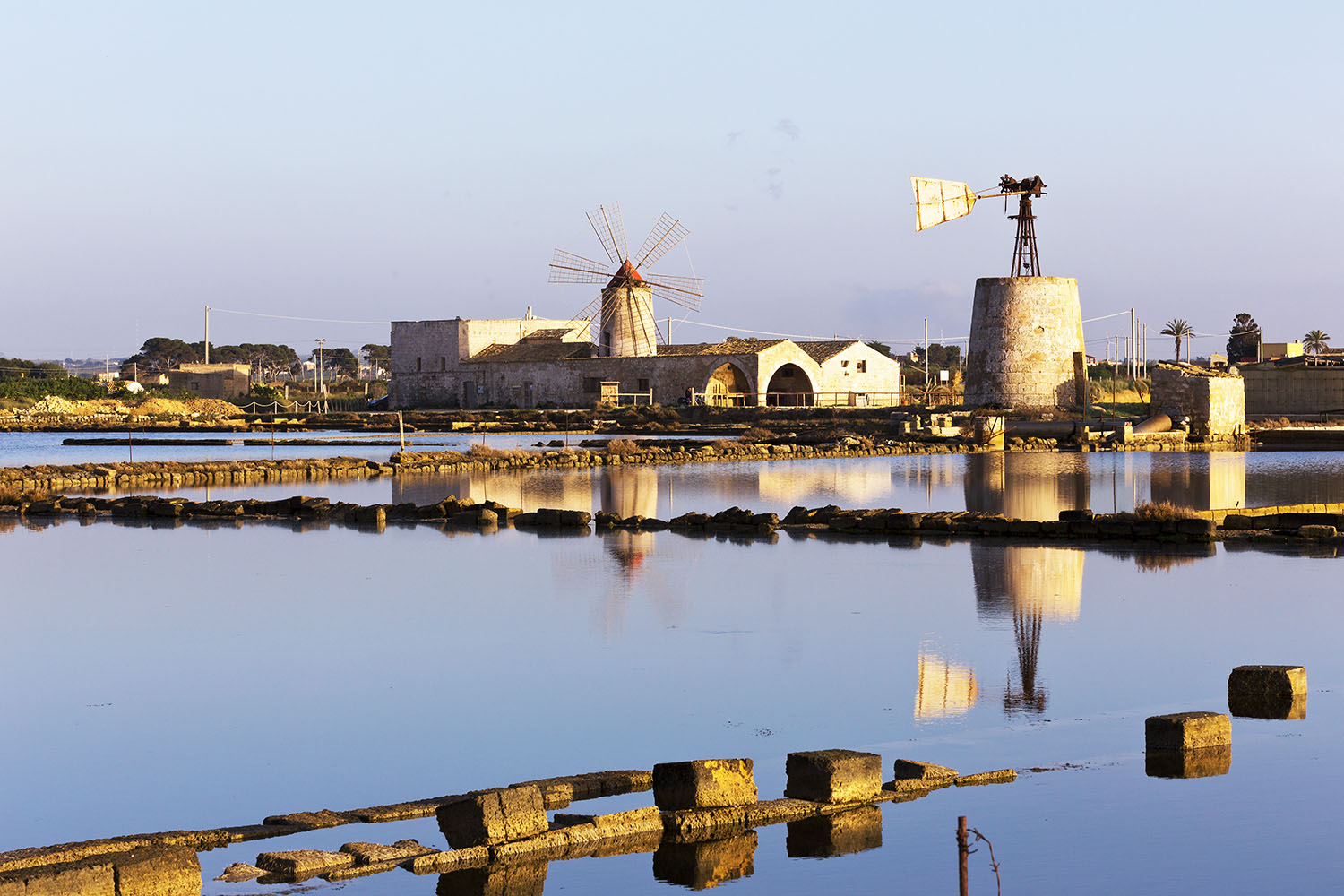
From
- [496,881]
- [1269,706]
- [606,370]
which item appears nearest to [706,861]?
[496,881]

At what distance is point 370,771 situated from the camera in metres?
5.04

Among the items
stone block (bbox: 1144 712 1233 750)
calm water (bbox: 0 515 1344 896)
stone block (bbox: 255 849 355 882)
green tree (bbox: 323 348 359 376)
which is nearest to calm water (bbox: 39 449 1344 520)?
calm water (bbox: 0 515 1344 896)

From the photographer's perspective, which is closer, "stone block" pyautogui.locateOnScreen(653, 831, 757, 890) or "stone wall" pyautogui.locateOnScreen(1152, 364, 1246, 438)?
"stone block" pyautogui.locateOnScreen(653, 831, 757, 890)

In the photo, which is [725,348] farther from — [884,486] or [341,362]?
[341,362]

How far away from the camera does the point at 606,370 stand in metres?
42.0

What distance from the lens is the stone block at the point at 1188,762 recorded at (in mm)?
4988

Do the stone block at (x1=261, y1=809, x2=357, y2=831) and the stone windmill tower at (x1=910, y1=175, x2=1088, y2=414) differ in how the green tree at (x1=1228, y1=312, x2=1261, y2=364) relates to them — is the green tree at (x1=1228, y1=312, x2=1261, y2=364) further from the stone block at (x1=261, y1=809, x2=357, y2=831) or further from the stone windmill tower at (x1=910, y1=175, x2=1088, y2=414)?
the stone block at (x1=261, y1=809, x2=357, y2=831)

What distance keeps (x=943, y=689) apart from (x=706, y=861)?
90.9 inches

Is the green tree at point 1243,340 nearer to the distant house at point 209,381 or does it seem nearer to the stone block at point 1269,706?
the distant house at point 209,381

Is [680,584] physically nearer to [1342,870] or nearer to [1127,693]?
[1127,693]

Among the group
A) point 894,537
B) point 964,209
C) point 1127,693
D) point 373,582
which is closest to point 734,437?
point 964,209

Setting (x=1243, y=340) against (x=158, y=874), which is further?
(x=1243, y=340)

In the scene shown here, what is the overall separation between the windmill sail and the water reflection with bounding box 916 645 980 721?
26.9 meters

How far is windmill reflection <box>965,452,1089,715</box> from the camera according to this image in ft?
21.8
